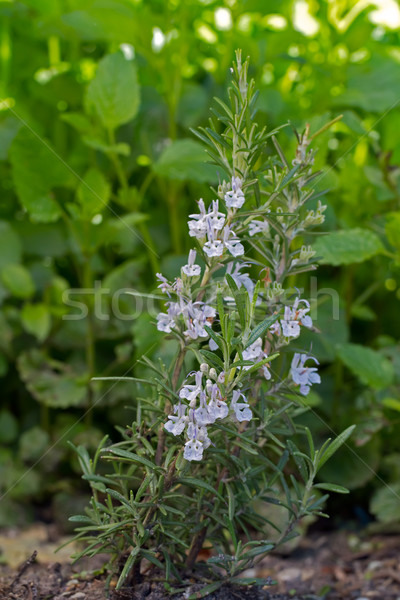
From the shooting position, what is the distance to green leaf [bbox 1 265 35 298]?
1.53 m

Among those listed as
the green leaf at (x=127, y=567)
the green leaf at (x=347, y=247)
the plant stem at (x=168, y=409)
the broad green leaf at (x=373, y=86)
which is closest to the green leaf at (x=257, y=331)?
the plant stem at (x=168, y=409)

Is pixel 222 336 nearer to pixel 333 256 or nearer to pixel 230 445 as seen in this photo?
pixel 230 445

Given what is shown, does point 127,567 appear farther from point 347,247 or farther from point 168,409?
point 347,247

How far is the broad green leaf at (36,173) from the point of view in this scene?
4.80ft

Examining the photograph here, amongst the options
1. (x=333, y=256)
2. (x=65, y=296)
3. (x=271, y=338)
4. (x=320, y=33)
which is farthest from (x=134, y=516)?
(x=320, y=33)

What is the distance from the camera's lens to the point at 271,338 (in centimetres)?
77

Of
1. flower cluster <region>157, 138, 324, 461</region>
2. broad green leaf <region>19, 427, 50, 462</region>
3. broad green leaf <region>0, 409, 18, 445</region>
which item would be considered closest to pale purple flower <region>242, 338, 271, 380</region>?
flower cluster <region>157, 138, 324, 461</region>

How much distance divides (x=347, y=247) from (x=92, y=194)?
58cm

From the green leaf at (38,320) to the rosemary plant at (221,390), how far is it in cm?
69

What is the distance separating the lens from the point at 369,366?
1.24 meters

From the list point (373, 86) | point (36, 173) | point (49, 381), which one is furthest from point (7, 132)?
point (373, 86)

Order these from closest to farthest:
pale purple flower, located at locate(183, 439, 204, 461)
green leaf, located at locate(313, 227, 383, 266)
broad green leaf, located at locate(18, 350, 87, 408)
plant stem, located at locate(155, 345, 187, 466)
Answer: pale purple flower, located at locate(183, 439, 204, 461), plant stem, located at locate(155, 345, 187, 466), green leaf, located at locate(313, 227, 383, 266), broad green leaf, located at locate(18, 350, 87, 408)

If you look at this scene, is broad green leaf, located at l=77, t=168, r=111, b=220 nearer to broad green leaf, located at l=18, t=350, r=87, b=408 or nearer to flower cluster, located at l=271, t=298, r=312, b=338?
broad green leaf, located at l=18, t=350, r=87, b=408

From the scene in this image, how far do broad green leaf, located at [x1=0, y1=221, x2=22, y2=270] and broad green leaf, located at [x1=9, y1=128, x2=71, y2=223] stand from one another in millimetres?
169
